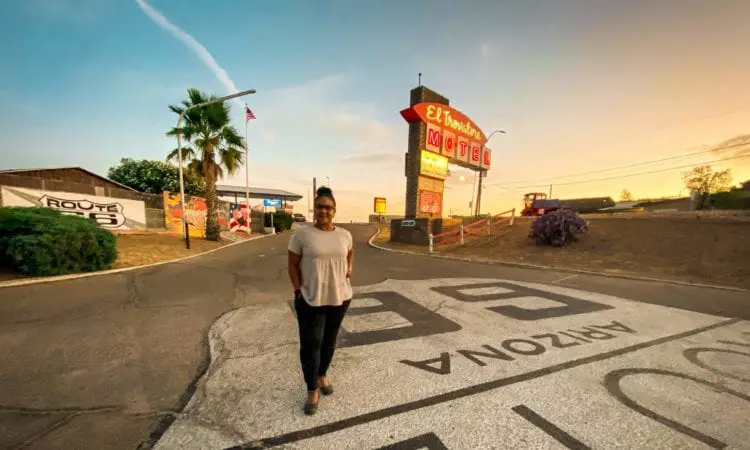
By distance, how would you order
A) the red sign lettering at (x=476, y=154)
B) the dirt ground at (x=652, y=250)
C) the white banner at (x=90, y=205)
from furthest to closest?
the red sign lettering at (x=476, y=154) → the white banner at (x=90, y=205) → the dirt ground at (x=652, y=250)

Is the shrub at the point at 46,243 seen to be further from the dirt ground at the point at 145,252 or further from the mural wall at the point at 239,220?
the mural wall at the point at 239,220

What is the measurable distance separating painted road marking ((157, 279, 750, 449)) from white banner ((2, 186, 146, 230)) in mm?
12793

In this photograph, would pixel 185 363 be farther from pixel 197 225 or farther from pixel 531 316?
pixel 197 225

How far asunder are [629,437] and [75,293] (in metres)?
8.91

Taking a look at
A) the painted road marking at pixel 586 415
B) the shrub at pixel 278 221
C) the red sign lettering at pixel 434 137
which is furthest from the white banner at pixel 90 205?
the red sign lettering at pixel 434 137

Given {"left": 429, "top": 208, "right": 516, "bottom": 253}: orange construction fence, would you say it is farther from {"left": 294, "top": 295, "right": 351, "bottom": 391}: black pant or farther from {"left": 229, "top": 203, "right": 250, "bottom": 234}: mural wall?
{"left": 229, "top": 203, "right": 250, "bottom": 234}: mural wall

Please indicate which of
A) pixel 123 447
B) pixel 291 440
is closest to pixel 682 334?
pixel 291 440

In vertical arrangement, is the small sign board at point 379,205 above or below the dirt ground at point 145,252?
above

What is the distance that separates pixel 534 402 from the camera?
248 cm

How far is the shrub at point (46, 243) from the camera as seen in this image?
21.4ft

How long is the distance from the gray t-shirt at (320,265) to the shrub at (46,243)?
838 centimetres

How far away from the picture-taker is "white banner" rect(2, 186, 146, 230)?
1166 cm

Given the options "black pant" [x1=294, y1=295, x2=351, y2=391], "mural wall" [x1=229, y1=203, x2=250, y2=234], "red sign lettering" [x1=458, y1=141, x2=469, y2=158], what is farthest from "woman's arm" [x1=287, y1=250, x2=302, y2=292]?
"mural wall" [x1=229, y1=203, x2=250, y2=234]

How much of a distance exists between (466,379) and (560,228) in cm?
1363
